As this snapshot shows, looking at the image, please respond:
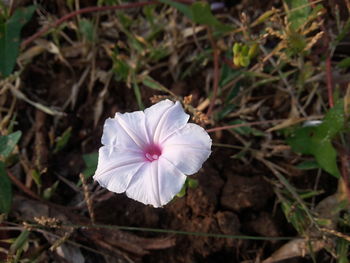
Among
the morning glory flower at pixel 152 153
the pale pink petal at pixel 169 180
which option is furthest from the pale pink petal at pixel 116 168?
the pale pink petal at pixel 169 180

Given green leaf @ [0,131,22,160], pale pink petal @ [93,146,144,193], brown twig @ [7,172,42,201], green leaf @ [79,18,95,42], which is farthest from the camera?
green leaf @ [79,18,95,42]

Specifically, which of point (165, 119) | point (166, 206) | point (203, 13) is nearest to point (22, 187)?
point (166, 206)

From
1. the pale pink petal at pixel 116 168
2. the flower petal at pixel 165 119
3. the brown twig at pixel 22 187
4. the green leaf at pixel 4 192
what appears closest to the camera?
the pale pink petal at pixel 116 168

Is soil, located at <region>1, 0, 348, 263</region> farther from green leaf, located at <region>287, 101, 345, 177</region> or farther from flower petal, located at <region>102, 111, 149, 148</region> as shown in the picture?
flower petal, located at <region>102, 111, 149, 148</region>

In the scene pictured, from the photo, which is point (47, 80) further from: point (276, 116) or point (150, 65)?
point (276, 116)

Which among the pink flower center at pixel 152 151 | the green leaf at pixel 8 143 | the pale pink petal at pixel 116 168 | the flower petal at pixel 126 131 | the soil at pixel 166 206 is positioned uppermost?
the flower petal at pixel 126 131

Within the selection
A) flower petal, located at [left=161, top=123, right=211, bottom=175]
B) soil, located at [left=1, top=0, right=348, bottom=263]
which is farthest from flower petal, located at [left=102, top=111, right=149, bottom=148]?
soil, located at [left=1, top=0, right=348, bottom=263]

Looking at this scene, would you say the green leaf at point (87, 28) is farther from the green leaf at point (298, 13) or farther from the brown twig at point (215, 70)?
the green leaf at point (298, 13)
